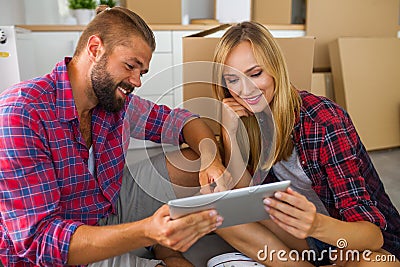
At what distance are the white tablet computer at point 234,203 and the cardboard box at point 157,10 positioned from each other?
198 centimetres

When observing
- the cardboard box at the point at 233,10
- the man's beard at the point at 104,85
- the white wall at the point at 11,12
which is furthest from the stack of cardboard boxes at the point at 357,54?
the man's beard at the point at 104,85

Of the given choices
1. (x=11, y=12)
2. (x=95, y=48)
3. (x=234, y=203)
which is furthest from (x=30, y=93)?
(x=11, y=12)

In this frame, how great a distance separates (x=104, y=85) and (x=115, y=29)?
0.14 meters

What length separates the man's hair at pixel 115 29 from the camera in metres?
1.05

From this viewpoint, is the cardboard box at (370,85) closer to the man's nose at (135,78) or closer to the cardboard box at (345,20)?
the cardboard box at (345,20)

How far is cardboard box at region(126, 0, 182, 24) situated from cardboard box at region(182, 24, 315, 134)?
3.12 feet

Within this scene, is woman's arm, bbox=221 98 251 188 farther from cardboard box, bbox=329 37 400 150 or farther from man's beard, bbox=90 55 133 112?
cardboard box, bbox=329 37 400 150

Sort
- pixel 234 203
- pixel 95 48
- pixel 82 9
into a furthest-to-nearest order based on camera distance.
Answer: pixel 82 9, pixel 95 48, pixel 234 203

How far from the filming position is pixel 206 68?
1305 millimetres

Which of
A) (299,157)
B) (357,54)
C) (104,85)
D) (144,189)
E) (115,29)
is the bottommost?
(144,189)

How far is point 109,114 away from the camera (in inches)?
46.1

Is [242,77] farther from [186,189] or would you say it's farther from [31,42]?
[31,42]

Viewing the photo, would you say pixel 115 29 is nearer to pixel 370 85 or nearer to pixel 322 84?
pixel 322 84

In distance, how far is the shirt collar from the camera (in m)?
1.00
